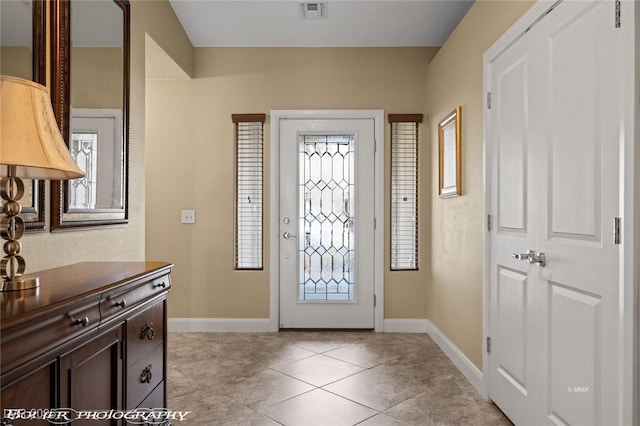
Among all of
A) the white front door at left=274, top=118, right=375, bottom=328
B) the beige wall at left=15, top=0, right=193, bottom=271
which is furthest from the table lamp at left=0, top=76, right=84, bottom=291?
the white front door at left=274, top=118, right=375, bottom=328

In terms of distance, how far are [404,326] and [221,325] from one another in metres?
1.75

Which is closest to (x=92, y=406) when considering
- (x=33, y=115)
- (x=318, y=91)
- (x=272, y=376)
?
(x=33, y=115)

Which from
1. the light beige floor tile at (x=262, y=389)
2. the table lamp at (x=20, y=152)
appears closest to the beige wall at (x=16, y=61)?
the table lamp at (x=20, y=152)

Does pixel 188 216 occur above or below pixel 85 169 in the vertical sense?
below

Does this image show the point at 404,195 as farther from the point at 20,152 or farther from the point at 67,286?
the point at 20,152

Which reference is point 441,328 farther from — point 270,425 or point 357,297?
point 270,425

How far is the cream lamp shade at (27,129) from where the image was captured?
113cm

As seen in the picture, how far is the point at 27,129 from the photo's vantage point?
117 cm

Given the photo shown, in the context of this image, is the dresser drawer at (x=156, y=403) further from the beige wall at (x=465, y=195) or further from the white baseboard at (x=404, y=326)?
the white baseboard at (x=404, y=326)

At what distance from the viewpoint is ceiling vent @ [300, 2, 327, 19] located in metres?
3.27

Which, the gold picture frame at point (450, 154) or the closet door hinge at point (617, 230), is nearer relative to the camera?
the closet door hinge at point (617, 230)

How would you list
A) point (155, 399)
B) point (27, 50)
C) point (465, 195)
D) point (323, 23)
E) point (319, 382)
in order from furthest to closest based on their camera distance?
point (323, 23) → point (465, 195) → point (319, 382) → point (155, 399) → point (27, 50)

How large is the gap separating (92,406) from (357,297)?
2930mm

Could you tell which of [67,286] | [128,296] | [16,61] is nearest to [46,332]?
[67,286]
